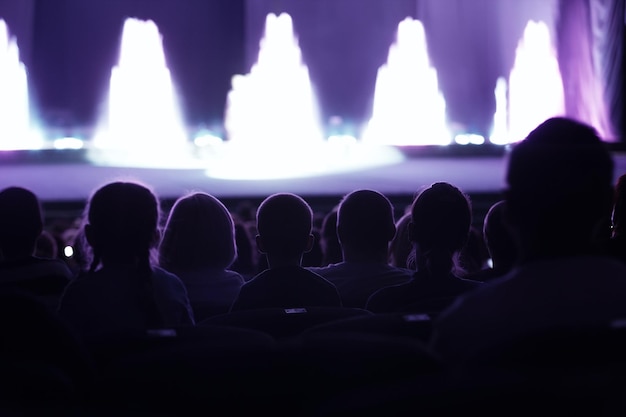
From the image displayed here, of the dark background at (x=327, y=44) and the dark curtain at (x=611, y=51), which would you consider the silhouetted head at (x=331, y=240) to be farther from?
the dark curtain at (x=611, y=51)

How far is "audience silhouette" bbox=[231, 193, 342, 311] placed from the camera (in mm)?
2340

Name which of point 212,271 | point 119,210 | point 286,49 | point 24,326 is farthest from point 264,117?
point 24,326

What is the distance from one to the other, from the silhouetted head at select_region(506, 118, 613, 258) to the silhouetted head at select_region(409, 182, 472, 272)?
3.21ft

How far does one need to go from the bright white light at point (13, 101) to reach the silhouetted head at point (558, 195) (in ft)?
24.7

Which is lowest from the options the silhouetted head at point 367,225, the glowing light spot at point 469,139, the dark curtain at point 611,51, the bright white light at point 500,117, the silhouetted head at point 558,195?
the silhouetted head at point 367,225

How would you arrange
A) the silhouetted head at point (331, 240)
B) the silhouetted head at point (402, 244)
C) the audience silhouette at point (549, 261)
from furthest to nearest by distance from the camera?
the silhouetted head at point (331, 240)
the silhouetted head at point (402, 244)
the audience silhouette at point (549, 261)

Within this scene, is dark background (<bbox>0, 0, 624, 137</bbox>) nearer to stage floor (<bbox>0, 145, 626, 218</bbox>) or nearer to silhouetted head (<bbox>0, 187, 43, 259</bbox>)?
stage floor (<bbox>0, 145, 626, 218</bbox>)

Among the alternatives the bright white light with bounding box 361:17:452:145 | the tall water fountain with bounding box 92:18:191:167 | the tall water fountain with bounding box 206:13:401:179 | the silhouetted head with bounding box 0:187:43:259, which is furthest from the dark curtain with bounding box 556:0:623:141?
the silhouetted head with bounding box 0:187:43:259

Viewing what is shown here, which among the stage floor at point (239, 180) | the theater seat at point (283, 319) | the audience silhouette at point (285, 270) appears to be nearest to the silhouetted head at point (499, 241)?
the audience silhouette at point (285, 270)

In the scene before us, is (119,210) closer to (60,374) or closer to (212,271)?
(212,271)

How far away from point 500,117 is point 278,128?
8.23 feet

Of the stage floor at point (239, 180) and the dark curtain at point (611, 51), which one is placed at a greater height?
the dark curtain at point (611, 51)

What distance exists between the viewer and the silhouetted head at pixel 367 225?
281cm

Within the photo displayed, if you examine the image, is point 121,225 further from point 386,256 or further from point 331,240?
point 331,240
